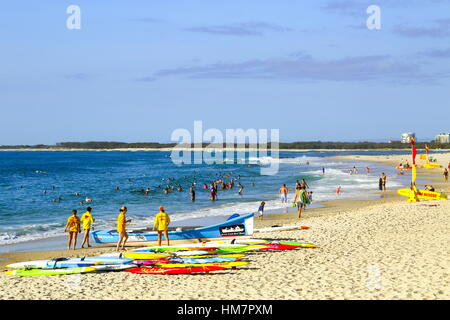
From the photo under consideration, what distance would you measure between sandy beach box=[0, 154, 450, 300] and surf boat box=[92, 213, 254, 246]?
0.81 meters

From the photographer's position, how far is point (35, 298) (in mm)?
10586

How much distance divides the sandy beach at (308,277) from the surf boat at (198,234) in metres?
0.81

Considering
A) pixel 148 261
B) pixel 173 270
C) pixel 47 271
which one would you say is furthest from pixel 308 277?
pixel 47 271

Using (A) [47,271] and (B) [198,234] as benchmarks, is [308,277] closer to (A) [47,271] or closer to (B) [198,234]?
(A) [47,271]

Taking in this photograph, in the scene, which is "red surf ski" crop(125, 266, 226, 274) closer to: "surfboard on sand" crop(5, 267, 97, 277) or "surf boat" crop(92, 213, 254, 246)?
"surfboard on sand" crop(5, 267, 97, 277)

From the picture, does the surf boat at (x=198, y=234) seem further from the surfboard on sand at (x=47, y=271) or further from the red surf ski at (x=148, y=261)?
the surfboard on sand at (x=47, y=271)

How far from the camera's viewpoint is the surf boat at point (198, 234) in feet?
57.2

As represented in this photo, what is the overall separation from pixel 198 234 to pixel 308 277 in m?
6.72

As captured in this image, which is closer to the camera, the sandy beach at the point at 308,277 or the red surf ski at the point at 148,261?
the sandy beach at the point at 308,277

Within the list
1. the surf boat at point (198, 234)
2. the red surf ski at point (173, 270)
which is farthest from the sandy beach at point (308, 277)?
the surf boat at point (198, 234)

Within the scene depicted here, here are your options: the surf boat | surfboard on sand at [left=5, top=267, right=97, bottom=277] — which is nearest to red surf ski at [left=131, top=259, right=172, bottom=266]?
surfboard on sand at [left=5, top=267, right=97, bottom=277]

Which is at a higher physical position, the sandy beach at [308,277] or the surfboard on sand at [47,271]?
the sandy beach at [308,277]

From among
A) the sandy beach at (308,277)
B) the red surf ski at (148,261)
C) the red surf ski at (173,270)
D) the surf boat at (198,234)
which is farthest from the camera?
the surf boat at (198,234)
